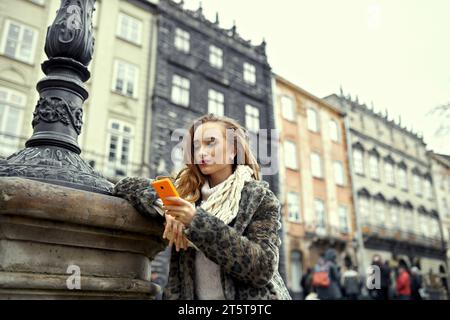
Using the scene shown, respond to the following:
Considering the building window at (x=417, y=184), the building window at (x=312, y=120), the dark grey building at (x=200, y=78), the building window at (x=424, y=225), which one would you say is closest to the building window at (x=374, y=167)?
the building window at (x=417, y=184)

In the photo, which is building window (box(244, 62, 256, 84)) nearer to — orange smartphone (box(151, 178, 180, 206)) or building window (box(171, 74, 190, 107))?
building window (box(171, 74, 190, 107))

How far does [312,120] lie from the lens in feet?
71.5

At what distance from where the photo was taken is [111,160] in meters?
12.4

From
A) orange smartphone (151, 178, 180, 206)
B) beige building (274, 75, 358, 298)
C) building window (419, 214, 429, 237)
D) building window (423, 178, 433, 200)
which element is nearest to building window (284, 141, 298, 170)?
beige building (274, 75, 358, 298)

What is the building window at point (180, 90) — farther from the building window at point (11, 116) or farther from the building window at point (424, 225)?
the building window at point (424, 225)

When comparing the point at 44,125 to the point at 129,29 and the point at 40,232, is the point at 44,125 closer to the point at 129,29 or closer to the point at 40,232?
the point at 40,232

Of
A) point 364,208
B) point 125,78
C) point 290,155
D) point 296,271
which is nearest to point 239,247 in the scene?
point 125,78

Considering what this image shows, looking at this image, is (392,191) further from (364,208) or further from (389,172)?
(364,208)

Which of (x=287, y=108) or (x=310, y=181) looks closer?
(x=310, y=181)

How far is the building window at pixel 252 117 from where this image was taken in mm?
17722

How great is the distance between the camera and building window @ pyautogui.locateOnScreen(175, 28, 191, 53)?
1600cm

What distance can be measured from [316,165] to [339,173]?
2207 mm

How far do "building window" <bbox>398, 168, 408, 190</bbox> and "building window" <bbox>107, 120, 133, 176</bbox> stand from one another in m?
20.8
